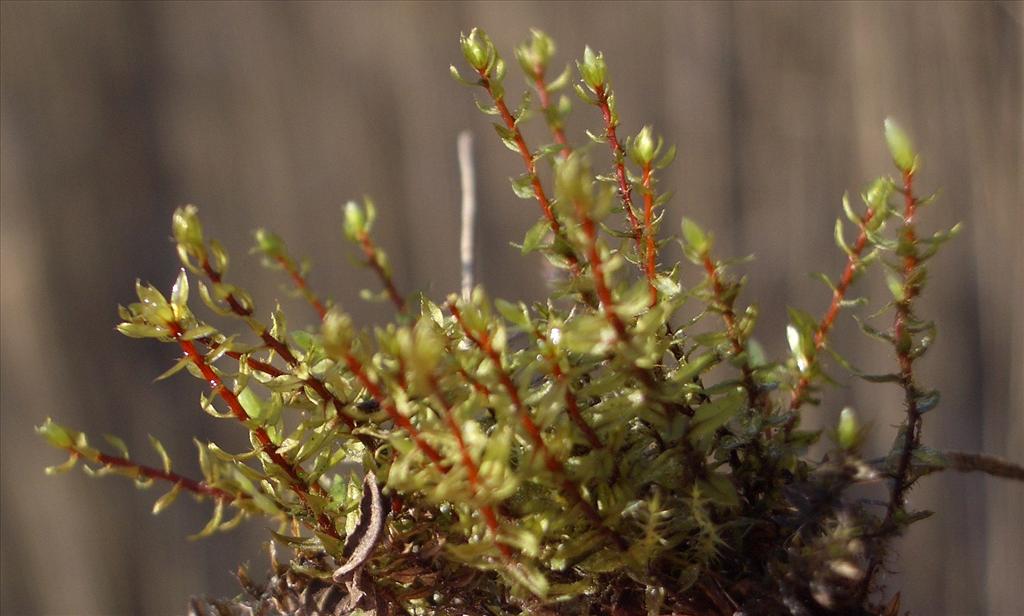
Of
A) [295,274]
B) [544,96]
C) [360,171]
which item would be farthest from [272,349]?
[360,171]

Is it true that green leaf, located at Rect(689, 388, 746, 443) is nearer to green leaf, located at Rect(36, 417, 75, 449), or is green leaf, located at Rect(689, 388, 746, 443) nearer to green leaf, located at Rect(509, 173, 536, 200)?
green leaf, located at Rect(509, 173, 536, 200)

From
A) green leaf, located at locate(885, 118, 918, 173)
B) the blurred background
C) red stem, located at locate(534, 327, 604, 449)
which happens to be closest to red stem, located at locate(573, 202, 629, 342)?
red stem, located at locate(534, 327, 604, 449)

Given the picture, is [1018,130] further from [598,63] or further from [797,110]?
[598,63]

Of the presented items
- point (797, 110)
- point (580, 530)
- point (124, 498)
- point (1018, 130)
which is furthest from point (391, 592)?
point (1018, 130)

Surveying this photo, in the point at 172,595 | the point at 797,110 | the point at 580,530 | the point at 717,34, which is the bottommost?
the point at 172,595

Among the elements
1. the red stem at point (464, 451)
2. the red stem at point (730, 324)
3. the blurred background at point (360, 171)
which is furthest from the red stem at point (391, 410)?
the blurred background at point (360, 171)

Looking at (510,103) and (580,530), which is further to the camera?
(510,103)
